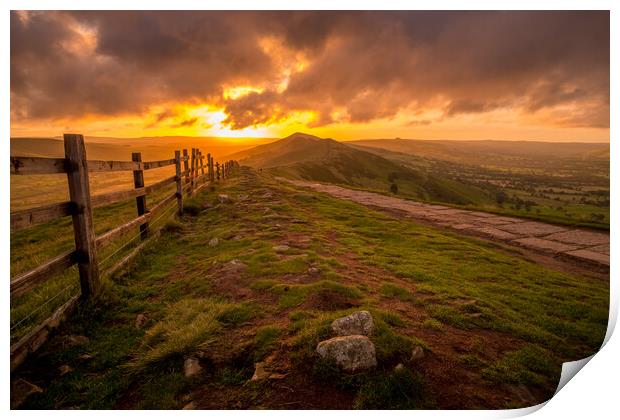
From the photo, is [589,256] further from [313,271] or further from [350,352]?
[350,352]

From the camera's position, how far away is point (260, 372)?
10.4ft

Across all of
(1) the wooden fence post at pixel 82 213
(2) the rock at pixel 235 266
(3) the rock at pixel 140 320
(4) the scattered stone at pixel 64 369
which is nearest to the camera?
(4) the scattered stone at pixel 64 369

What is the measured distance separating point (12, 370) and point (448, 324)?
493 cm

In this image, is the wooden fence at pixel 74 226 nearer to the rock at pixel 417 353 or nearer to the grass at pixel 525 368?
the rock at pixel 417 353

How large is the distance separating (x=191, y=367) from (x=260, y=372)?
28.7 inches

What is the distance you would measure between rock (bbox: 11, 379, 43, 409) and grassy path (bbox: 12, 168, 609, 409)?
7 centimetres

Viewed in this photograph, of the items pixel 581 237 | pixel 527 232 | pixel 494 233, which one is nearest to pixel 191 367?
pixel 494 233

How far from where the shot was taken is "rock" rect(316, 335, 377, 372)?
3.10 meters

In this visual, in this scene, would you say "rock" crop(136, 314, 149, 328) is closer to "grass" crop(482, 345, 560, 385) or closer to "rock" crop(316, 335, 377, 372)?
"rock" crop(316, 335, 377, 372)

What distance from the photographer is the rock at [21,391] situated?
10.1 ft

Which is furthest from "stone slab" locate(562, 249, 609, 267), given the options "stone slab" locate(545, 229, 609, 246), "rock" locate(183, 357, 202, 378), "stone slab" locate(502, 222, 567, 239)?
"rock" locate(183, 357, 202, 378)

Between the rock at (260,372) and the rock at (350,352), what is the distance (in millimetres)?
559

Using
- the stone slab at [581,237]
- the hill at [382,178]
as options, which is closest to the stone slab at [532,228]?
the stone slab at [581,237]
